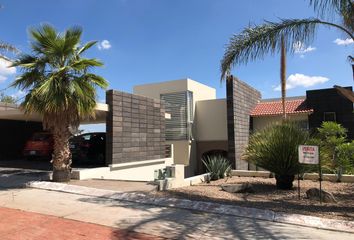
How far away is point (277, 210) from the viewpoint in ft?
30.8

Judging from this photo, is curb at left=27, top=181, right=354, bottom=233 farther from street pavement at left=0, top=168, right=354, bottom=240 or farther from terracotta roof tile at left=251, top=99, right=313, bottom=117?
terracotta roof tile at left=251, top=99, right=313, bottom=117

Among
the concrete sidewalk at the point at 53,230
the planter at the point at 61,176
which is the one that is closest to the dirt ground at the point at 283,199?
the planter at the point at 61,176

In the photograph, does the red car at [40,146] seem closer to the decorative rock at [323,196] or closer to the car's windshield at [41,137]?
the car's windshield at [41,137]

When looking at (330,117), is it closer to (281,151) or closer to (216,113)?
(216,113)

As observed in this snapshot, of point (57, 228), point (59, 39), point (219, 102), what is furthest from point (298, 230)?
point (219, 102)

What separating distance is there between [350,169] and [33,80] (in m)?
13.4

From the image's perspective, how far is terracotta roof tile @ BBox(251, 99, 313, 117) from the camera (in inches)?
993

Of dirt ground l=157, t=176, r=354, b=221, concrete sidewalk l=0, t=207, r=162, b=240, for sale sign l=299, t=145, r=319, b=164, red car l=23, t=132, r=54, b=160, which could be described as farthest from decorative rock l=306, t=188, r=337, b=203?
red car l=23, t=132, r=54, b=160

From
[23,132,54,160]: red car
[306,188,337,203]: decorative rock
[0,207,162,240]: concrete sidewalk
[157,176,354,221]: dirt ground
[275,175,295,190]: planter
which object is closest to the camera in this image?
[0,207,162,240]: concrete sidewalk

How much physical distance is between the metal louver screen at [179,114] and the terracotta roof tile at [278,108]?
463 cm

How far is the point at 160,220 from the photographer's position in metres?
8.05

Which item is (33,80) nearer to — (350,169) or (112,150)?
(112,150)

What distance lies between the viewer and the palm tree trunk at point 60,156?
13.1 m

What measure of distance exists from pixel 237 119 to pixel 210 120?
6.22 m
